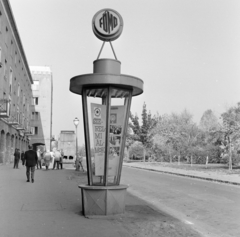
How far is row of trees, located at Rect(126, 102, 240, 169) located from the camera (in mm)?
28000

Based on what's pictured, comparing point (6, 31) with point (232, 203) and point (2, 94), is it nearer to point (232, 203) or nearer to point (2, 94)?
point (2, 94)

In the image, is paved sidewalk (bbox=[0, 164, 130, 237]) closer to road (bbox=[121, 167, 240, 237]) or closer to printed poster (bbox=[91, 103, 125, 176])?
printed poster (bbox=[91, 103, 125, 176])

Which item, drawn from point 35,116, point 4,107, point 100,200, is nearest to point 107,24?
point 100,200

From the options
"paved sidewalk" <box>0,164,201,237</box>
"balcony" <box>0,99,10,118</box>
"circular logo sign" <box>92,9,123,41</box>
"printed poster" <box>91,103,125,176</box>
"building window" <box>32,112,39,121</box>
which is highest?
"building window" <box>32,112,39,121</box>

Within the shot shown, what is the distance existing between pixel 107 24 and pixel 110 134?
2.54 meters

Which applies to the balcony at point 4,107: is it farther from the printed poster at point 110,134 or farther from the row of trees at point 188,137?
the printed poster at point 110,134

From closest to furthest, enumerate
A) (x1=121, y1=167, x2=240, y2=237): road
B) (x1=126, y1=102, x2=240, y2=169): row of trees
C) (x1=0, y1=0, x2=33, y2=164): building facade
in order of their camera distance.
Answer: (x1=121, y1=167, x2=240, y2=237): road → (x1=126, y1=102, x2=240, y2=169): row of trees → (x1=0, y1=0, x2=33, y2=164): building facade

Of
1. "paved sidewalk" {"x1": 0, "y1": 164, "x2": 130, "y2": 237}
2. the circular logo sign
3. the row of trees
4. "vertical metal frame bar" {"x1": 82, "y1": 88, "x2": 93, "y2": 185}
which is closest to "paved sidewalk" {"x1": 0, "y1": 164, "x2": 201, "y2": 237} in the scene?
"paved sidewalk" {"x1": 0, "y1": 164, "x2": 130, "y2": 237}

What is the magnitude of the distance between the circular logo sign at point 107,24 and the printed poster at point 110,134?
5.37 feet

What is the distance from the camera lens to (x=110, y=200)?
7242mm

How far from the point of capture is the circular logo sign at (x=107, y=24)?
7.84m

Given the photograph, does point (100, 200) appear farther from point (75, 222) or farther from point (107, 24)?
point (107, 24)

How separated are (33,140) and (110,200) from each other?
64228mm

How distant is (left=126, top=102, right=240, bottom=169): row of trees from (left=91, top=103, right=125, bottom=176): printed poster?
21.1m
